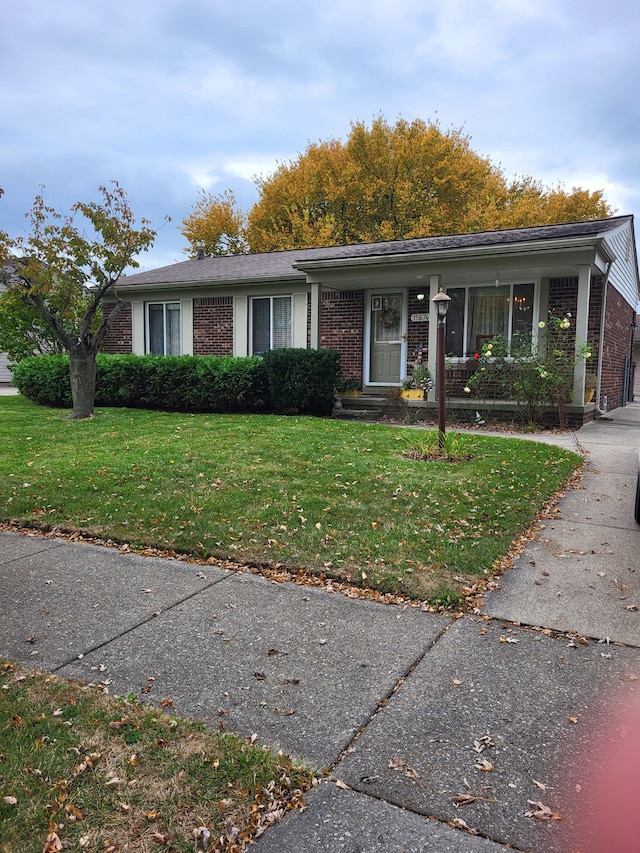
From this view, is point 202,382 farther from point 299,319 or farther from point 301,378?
point 299,319

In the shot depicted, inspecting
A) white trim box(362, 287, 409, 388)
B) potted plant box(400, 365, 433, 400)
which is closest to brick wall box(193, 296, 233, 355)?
white trim box(362, 287, 409, 388)

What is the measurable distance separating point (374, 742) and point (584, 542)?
122 inches

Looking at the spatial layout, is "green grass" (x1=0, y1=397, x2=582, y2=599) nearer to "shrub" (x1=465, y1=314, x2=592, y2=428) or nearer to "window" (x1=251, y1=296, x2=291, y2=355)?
"shrub" (x1=465, y1=314, x2=592, y2=428)

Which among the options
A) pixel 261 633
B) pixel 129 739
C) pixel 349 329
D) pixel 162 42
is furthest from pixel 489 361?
pixel 129 739

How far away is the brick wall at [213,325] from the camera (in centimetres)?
1598

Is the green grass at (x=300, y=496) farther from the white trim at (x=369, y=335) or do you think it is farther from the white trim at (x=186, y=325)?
the white trim at (x=186, y=325)

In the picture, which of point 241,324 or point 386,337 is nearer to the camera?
point 386,337

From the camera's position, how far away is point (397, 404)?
12.4 metres

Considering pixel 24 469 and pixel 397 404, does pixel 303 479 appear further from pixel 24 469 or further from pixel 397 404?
pixel 397 404

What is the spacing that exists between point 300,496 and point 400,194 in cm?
2671

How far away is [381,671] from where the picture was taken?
2873 millimetres

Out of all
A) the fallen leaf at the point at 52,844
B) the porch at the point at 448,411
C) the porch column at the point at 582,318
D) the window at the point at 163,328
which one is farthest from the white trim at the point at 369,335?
the fallen leaf at the point at 52,844

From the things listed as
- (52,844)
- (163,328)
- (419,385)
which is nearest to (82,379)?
(163,328)

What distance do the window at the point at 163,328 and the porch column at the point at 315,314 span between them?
17.7 ft
